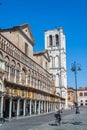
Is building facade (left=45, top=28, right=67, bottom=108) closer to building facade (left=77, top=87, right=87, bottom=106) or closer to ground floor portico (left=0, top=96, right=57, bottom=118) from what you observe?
ground floor portico (left=0, top=96, right=57, bottom=118)

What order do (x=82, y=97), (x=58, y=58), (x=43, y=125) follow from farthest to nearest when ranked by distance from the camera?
(x=82, y=97) < (x=58, y=58) < (x=43, y=125)

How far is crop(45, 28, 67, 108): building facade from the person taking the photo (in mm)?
88750

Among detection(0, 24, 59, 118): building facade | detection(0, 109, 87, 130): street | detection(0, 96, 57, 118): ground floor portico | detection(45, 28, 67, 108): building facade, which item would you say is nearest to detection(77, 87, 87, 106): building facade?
detection(45, 28, 67, 108): building facade

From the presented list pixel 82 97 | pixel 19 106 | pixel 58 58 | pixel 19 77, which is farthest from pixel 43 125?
pixel 82 97

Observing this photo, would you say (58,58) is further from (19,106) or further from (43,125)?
(43,125)

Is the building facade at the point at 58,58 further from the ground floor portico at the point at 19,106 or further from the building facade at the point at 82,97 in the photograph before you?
the building facade at the point at 82,97

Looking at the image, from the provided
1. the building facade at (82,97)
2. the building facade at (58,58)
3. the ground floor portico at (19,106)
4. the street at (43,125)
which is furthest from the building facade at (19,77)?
the building facade at (82,97)

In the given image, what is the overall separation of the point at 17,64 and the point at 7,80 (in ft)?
17.0

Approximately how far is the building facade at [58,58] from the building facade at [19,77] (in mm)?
32372

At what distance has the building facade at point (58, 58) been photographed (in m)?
88.8

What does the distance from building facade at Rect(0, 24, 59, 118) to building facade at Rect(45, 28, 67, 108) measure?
3237 cm

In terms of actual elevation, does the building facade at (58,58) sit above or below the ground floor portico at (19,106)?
above

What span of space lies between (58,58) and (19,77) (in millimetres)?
53813

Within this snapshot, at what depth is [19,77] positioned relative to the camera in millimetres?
37781
